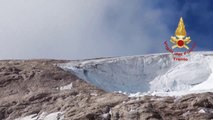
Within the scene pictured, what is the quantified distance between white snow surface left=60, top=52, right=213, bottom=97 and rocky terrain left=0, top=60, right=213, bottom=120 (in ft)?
10.7

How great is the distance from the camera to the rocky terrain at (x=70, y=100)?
28.1 meters

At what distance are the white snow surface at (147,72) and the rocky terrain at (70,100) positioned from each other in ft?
10.7

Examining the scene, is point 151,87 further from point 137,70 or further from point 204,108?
point 204,108

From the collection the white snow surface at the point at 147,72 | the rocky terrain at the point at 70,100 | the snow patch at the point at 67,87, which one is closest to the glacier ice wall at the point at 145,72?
the white snow surface at the point at 147,72

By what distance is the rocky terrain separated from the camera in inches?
1107

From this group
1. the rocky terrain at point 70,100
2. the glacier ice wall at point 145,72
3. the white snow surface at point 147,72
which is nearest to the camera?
the rocky terrain at point 70,100

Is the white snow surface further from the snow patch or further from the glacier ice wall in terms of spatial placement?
the snow patch

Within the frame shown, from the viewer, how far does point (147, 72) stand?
45344 mm

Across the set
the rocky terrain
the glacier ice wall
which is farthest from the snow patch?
the glacier ice wall

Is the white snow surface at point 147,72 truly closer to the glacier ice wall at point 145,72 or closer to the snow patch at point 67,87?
the glacier ice wall at point 145,72

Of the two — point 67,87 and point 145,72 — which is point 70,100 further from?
point 145,72

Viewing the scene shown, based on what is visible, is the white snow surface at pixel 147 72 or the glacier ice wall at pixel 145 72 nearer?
the white snow surface at pixel 147 72

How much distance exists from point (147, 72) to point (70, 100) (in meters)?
14.8

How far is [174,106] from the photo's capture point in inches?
1126
